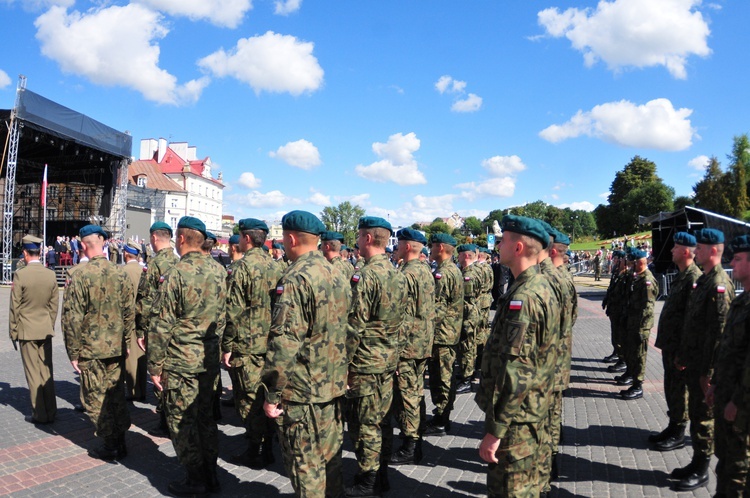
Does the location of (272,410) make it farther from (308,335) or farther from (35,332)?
(35,332)

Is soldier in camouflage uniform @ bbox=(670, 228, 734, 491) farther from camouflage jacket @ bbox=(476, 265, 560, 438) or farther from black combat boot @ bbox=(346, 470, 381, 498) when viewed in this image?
black combat boot @ bbox=(346, 470, 381, 498)

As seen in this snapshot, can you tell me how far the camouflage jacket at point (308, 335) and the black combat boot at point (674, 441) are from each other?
3.83m

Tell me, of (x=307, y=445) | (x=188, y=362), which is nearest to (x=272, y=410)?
(x=307, y=445)

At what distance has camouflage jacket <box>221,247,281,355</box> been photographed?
16.7 feet

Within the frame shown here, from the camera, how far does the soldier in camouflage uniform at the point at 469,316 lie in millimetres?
7457

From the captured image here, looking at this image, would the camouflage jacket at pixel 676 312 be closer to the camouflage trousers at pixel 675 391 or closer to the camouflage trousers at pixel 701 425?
the camouflage trousers at pixel 675 391

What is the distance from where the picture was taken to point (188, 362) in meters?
4.18

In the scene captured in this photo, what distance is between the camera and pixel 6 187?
21.4 m

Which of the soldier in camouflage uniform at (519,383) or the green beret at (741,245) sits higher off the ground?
the green beret at (741,245)

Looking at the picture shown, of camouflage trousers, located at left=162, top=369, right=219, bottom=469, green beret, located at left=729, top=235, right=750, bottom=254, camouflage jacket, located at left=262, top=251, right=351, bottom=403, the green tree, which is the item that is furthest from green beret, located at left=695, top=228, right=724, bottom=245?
the green tree

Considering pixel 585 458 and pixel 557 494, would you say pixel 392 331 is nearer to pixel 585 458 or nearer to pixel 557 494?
pixel 557 494

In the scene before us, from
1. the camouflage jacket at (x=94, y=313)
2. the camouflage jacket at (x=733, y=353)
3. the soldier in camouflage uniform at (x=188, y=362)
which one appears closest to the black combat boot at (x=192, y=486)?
the soldier in camouflage uniform at (x=188, y=362)

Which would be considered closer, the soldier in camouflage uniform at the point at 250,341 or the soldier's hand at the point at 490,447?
the soldier's hand at the point at 490,447

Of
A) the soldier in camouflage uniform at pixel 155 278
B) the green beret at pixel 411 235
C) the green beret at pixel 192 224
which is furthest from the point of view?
the soldier in camouflage uniform at pixel 155 278
